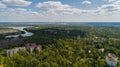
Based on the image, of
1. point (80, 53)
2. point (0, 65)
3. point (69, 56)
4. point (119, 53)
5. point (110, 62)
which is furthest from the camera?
point (119, 53)

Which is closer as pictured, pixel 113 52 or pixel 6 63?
pixel 6 63

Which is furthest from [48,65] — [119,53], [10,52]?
[119,53]

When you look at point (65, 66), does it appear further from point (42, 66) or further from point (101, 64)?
point (101, 64)

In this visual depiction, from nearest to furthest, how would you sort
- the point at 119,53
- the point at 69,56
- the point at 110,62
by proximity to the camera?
the point at 110,62 → the point at 69,56 → the point at 119,53

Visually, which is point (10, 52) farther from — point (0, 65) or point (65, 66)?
point (65, 66)

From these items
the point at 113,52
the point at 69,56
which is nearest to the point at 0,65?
the point at 69,56

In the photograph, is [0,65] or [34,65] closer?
[0,65]

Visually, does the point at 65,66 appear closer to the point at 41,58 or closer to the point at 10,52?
the point at 41,58

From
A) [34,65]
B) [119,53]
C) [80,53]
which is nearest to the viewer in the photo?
[34,65]

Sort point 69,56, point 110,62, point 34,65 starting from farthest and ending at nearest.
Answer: point 69,56 < point 110,62 < point 34,65
